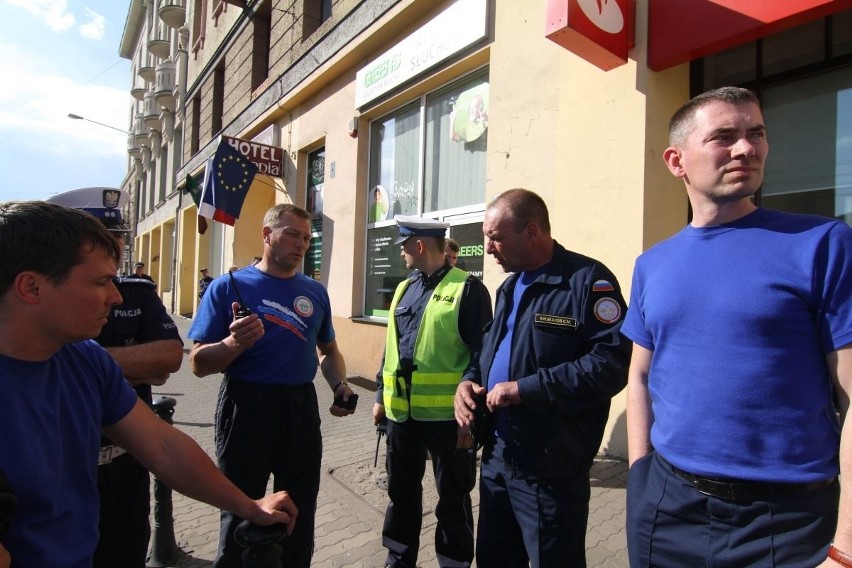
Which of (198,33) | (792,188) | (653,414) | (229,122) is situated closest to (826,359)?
(653,414)

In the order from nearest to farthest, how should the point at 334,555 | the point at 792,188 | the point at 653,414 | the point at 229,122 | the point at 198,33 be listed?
the point at 653,414
the point at 334,555
the point at 792,188
the point at 229,122
the point at 198,33

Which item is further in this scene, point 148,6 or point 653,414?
point 148,6

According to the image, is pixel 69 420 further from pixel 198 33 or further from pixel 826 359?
pixel 198 33

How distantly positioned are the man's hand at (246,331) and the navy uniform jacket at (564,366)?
1.23 metres

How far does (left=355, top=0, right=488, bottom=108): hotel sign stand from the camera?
6.10 m

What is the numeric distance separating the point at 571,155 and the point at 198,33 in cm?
1924

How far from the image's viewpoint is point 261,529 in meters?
1.52

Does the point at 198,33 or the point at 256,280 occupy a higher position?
the point at 198,33

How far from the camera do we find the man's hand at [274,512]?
156 centimetres

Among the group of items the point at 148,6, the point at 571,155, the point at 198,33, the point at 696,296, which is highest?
the point at 148,6

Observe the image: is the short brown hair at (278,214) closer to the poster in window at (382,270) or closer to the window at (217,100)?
the poster in window at (382,270)

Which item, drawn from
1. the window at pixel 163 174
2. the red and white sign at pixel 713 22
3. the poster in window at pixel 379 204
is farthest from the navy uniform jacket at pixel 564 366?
the window at pixel 163 174

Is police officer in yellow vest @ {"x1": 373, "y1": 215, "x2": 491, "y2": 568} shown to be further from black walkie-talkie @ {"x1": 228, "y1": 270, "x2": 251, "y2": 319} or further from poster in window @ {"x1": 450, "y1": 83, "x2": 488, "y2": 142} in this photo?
poster in window @ {"x1": 450, "y1": 83, "x2": 488, "y2": 142}

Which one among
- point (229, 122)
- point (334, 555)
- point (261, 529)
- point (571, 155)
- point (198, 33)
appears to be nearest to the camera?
point (261, 529)
